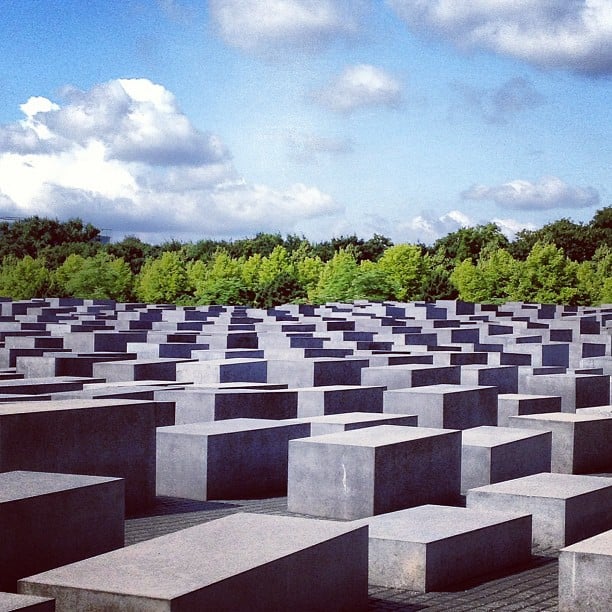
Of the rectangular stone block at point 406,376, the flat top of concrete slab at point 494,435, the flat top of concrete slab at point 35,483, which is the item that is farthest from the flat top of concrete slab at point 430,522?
the rectangular stone block at point 406,376

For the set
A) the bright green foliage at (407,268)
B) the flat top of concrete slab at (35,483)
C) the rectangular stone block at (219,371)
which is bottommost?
the flat top of concrete slab at (35,483)

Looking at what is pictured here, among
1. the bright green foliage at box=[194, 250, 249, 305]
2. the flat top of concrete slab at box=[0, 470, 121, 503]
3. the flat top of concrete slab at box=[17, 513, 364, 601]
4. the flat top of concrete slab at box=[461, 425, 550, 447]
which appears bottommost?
the flat top of concrete slab at box=[461, 425, 550, 447]

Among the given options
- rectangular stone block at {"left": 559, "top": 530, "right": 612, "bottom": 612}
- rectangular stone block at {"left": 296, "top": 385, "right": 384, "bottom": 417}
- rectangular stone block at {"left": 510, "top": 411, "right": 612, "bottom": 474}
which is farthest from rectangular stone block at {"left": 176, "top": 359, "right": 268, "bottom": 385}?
rectangular stone block at {"left": 559, "top": 530, "right": 612, "bottom": 612}

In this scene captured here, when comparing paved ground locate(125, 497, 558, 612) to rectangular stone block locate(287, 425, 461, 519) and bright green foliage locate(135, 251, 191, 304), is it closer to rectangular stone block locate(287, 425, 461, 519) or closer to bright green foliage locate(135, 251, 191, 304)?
rectangular stone block locate(287, 425, 461, 519)

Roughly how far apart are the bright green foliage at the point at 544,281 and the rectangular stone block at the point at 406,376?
4470 cm

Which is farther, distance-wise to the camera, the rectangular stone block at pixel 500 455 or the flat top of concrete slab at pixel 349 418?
the flat top of concrete slab at pixel 349 418

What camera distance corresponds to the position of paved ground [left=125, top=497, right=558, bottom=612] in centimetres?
688

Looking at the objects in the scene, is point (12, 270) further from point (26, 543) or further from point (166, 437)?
point (26, 543)

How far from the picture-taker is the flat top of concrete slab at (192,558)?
5176mm

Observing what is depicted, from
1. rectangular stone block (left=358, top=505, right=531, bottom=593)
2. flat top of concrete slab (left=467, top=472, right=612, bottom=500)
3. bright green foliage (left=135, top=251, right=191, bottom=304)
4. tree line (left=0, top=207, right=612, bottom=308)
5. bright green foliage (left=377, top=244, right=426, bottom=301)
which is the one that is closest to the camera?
rectangular stone block (left=358, top=505, right=531, bottom=593)

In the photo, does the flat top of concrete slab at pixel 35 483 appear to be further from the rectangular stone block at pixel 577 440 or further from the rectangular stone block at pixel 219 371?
the rectangular stone block at pixel 219 371

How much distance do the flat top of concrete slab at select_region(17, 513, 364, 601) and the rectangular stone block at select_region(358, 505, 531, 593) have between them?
2.41ft

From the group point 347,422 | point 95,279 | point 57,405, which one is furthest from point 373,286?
point 57,405

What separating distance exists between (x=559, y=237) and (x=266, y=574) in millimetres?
84578
